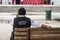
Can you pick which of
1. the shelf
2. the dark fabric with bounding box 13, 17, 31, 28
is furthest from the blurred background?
the dark fabric with bounding box 13, 17, 31, 28

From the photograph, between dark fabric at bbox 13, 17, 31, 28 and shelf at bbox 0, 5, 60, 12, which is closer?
dark fabric at bbox 13, 17, 31, 28

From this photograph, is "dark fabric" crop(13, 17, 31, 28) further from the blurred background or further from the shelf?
the shelf

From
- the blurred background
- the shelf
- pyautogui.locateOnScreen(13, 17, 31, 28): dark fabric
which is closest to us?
pyautogui.locateOnScreen(13, 17, 31, 28): dark fabric

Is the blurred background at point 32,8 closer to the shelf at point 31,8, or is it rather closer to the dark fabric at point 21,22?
the shelf at point 31,8

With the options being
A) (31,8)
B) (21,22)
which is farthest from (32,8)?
(21,22)

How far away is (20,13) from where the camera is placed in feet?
9.87

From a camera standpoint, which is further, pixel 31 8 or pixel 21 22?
pixel 31 8

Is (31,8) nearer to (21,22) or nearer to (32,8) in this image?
(32,8)

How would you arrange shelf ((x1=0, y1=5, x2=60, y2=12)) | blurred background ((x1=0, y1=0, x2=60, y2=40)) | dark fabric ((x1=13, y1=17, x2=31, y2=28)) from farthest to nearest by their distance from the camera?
1. shelf ((x1=0, y1=5, x2=60, y2=12))
2. blurred background ((x1=0, y1=0, x2=60, y2=40))
3. dark fabric ((x1=13, y1=17, x2=31, y2=28))

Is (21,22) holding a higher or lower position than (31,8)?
lower

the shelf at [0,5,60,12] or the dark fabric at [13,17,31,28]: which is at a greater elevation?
the shelf at [0,5,60,12]

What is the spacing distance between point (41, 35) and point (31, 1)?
315 centimetres


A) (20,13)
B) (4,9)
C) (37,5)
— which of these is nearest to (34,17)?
(37,5)

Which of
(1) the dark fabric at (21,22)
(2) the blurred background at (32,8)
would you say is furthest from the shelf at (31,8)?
(1) the dark fabric at (21,22)
